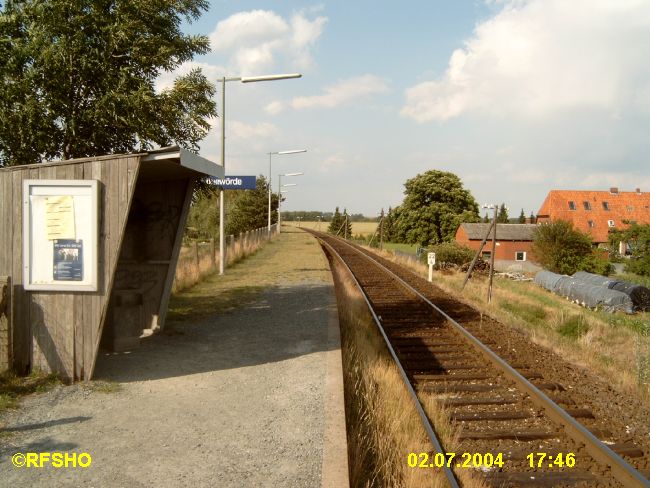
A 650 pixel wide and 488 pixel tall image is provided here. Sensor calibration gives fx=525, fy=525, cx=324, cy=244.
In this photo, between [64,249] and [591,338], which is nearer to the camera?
[64,249]

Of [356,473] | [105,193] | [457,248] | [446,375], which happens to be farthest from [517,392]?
[457,248]

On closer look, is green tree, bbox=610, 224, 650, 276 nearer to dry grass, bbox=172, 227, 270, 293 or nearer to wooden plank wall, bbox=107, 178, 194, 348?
dry grass, bbox=172, 227, 270, 293

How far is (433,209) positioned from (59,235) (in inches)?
2585

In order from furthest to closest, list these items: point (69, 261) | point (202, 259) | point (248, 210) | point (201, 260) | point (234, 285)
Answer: point (248, 210)
point (202, 259)
point (201, 260)
point (234, 285)
point (69, 261)

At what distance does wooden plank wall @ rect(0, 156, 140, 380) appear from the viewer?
575 centimetres

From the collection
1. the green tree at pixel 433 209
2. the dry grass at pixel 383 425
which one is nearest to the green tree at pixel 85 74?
the dry grass at pixel 383 425

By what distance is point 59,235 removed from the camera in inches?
228

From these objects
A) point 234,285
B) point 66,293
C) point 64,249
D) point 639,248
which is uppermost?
point 64,249

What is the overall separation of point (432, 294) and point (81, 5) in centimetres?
1289

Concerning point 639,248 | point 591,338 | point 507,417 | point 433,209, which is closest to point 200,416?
point 507,417

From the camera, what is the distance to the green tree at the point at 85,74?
20.6ft

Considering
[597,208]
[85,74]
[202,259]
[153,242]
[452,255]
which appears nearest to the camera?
[85,74]

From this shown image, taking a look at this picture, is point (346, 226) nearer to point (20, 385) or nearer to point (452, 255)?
point (452, 255)

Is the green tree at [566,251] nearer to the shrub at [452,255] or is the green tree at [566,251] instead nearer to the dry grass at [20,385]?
the shrub at [452,255]
